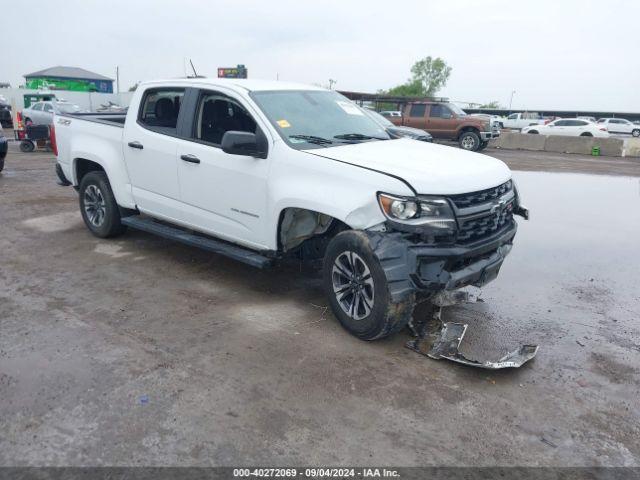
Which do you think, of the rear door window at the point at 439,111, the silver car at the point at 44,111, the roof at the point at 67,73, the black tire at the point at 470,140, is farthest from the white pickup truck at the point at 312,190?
the roof at the point at 67,73

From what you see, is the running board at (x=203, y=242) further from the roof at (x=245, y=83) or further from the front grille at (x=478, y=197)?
the front grille at (x=478, y=197)

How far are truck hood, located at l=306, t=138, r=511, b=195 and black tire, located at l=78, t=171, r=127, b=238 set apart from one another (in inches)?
124

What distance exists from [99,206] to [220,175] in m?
2.45

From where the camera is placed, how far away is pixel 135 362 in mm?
3750

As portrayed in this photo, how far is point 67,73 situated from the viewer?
275 feet

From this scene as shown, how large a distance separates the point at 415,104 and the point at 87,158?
17.7 metres

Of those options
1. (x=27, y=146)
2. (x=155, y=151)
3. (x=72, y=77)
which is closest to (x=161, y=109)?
(x=155, y=151)

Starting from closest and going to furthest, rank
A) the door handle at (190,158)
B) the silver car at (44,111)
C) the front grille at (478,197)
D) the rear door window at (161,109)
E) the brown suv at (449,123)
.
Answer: the front grille at (478,197) < the door handle at (190,158) < the rear door window at (161,109) < the brown suv at (449,123) < the silver car at (44,111)

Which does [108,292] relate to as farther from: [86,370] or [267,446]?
[267,446]

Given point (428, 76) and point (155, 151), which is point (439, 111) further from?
point (428, 76)

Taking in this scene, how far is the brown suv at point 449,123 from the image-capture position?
20889mm

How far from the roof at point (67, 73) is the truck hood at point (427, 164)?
289 feet

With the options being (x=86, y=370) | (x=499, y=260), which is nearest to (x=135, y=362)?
(x=86, y=370)

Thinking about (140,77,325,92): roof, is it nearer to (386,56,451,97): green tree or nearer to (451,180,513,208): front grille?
(451,180,513,208): front grille
